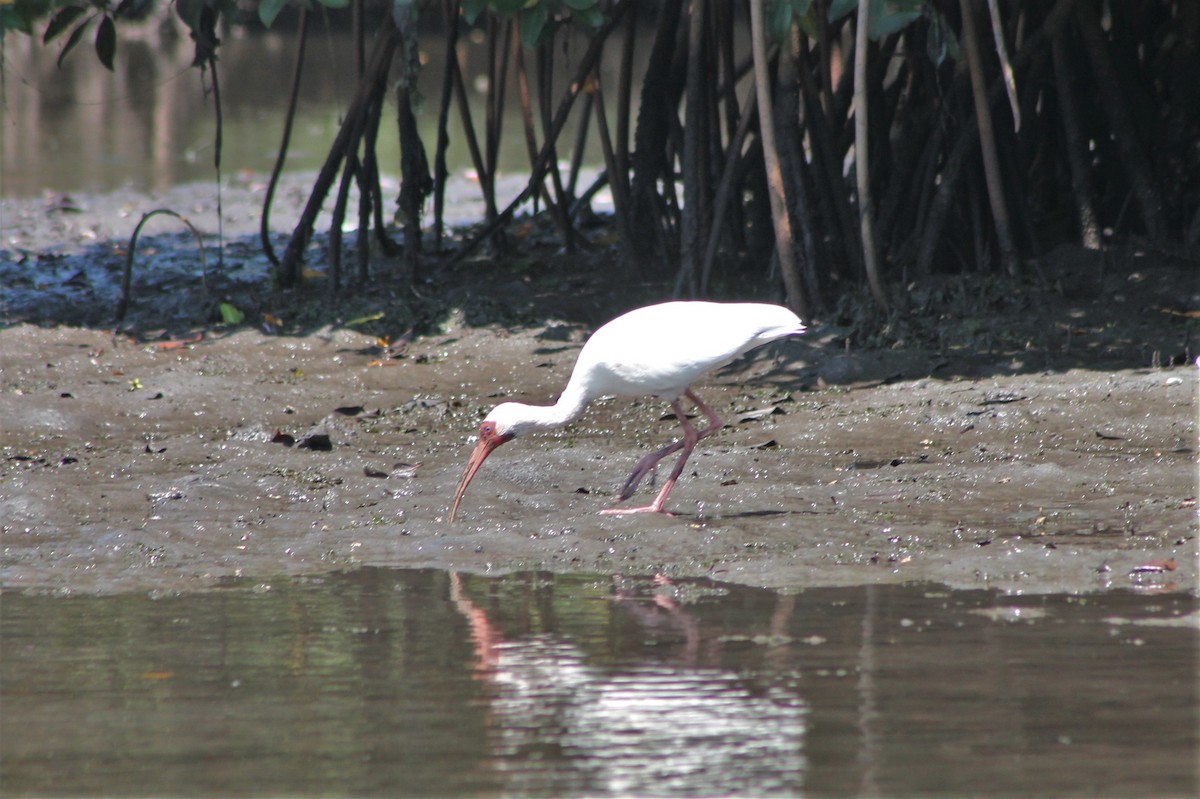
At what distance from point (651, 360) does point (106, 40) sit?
414 centimetres

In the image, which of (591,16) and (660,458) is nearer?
(660,458)

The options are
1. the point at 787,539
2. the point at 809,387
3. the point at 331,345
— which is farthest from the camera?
the point at 331,345

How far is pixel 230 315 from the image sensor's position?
8.80 m

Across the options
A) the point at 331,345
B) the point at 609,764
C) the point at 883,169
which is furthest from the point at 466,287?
the point at 609,764

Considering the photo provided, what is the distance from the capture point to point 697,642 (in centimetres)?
419

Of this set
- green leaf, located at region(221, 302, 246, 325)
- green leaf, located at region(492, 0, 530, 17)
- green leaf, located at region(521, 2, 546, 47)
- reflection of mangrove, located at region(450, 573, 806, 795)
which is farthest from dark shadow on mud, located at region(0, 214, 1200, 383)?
reflection of mangrove, located at region(450, 573, 806, 795)

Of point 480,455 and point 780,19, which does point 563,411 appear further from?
point 780,19

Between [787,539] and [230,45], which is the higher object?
[230,45]

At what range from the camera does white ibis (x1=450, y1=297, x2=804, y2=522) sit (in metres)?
5.82

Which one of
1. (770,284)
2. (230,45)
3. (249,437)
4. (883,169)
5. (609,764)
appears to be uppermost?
(230,45)

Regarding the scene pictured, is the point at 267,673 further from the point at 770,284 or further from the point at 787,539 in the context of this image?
the point at 770,284

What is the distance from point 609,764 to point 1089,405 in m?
3.89

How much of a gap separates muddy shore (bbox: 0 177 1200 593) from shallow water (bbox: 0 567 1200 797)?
344mm

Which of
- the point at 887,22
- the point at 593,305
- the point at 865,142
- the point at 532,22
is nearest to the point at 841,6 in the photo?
the point at 887,22
